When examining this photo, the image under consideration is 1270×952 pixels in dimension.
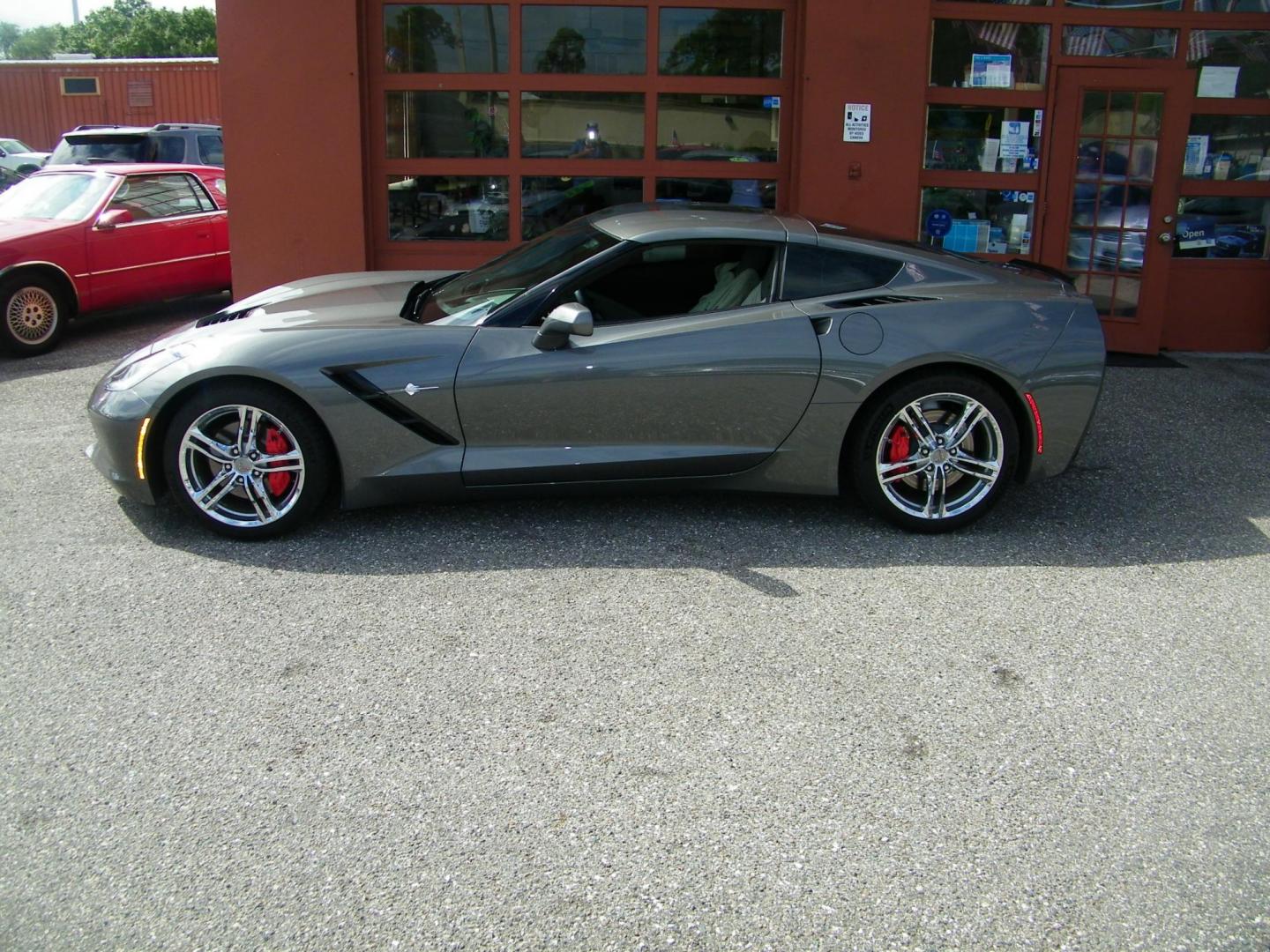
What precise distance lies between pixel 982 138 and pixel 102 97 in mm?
24934

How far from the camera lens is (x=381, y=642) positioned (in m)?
3.96

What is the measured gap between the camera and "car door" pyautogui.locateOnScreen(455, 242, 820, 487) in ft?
15.7

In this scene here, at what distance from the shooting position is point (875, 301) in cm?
504

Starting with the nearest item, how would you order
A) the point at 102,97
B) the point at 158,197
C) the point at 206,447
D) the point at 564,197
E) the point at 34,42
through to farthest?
the point at 206,447 < the point at 564,197 < the point at 158,197 < the point at 102,97 < the point at 34,42

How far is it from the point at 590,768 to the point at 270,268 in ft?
20.8

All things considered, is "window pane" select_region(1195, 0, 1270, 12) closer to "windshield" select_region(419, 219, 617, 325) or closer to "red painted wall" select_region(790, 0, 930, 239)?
"red painted wall" select_region(790, 0, 930, 239)

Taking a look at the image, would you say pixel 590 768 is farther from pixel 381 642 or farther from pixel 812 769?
pixel 381 642

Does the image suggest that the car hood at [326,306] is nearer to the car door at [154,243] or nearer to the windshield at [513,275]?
the windshield at [513,275]

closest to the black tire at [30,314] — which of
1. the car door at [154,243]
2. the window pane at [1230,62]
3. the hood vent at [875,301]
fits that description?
the car door at [154,243]

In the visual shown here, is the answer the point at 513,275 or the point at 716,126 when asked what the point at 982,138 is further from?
the point at 513,275

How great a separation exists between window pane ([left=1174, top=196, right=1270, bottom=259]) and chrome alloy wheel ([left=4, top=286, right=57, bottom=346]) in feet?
28.5

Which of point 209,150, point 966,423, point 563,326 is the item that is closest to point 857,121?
point 966,423

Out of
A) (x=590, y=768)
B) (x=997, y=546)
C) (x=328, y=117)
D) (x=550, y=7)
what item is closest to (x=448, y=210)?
(x=328, y=117)

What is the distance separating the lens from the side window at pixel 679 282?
16.4 ft
